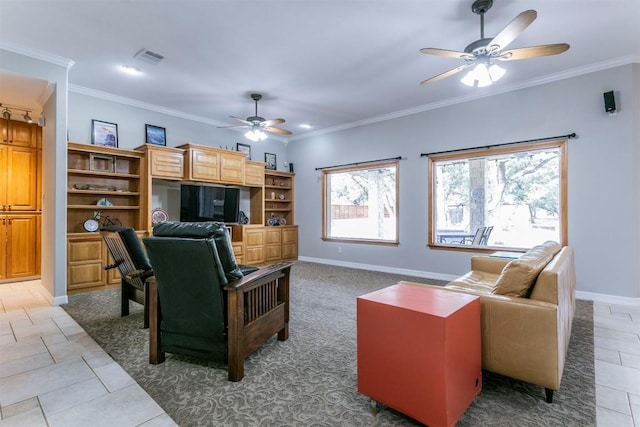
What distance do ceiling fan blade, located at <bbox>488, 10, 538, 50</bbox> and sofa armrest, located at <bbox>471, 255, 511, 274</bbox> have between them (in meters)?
2.11

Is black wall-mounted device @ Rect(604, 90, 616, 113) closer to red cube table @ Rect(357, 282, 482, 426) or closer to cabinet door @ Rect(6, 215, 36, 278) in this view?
red cube table @ Rect(357, 282, 482, 426)

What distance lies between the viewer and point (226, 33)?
3.17 meters

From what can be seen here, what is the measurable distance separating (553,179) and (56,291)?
660cm

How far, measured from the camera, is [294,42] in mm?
3332

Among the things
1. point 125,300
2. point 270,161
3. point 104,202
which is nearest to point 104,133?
point 104,202

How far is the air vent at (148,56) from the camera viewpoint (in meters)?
3.54

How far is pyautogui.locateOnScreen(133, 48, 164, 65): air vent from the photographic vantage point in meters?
3.54

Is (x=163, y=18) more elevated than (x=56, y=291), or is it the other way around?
(x=163, y=18)

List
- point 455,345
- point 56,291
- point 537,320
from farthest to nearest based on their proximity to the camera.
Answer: point 56,291
point 537,320
point 455,345

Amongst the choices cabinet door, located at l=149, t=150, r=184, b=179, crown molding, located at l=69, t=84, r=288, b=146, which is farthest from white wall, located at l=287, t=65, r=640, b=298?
cabinet door, located at l=149, t=150, r=184, b=179

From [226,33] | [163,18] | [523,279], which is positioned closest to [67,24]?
[163,18]

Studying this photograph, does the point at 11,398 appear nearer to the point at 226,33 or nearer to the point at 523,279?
the point at 523,279

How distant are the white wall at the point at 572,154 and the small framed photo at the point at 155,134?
12.4ft

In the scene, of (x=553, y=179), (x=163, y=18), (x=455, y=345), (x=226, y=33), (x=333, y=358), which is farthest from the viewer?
(x=553, y=179)
